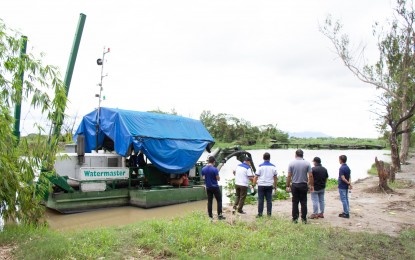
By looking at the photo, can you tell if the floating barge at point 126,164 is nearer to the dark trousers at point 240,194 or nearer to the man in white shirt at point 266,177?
the dark trousers at point 240,194

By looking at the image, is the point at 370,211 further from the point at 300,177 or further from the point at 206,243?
the point at 206,243

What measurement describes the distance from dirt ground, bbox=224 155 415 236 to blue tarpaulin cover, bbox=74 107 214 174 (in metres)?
3.66

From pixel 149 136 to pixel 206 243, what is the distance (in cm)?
818

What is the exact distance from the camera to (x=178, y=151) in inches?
592

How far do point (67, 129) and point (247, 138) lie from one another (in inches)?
2728

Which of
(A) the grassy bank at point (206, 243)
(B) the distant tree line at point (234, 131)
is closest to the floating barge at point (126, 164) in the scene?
(A) the grassy bank at point (206, 243)

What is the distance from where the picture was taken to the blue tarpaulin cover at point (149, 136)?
1383cm

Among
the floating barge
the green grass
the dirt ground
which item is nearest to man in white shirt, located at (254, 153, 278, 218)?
the dirt ground

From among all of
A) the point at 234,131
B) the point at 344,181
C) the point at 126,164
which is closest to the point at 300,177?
the point at 344,181

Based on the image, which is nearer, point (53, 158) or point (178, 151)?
point (53, 158)

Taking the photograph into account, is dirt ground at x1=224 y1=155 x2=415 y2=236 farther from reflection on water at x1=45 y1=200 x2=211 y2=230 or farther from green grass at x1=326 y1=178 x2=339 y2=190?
reflection on water at x1=45 y1=200 x2=211 y2=230

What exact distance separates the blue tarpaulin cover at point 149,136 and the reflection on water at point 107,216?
66.8 inches

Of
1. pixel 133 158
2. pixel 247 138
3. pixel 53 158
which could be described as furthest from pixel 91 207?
pixel 247 138

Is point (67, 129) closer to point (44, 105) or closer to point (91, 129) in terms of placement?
→ point (44, 105)
